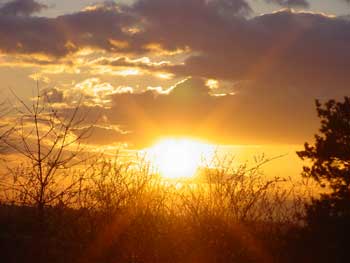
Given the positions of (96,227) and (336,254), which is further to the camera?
(96,227)

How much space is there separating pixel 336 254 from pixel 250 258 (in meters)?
2.02

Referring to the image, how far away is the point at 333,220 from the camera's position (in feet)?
51.9

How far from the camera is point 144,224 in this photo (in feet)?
54.1

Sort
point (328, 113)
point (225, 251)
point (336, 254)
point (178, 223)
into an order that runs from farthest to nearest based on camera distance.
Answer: point (328, 113) → point (178, 223) → point (225, 251) → point (336, 254)

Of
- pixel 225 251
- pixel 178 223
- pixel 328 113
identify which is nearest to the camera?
pixel 225 251

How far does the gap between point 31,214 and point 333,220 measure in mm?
7558

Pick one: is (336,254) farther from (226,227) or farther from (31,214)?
(31,214)

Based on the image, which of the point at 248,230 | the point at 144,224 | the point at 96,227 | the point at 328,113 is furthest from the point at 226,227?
the point at 328,113

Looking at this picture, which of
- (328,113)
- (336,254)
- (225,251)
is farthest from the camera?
(328,113)

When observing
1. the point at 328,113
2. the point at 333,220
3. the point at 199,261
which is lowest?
the point at 199,261

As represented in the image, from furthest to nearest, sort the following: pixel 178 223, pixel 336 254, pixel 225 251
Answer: pixel 178 223, pixel 225 251, pixel 336 254

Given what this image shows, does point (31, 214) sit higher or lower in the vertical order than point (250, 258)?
higher

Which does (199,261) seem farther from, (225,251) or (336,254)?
(336,254)

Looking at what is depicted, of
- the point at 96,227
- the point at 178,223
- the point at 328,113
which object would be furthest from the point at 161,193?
the point at 328,113
